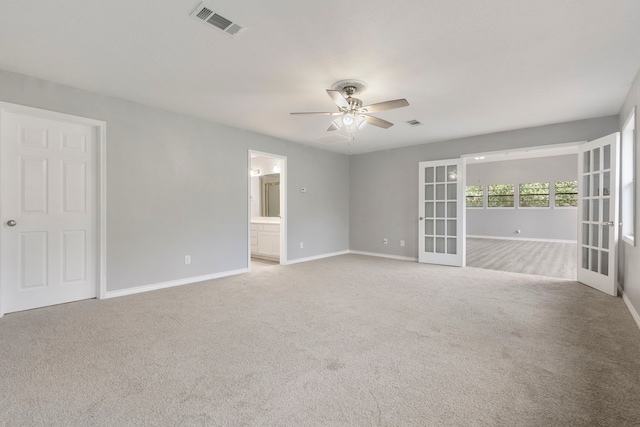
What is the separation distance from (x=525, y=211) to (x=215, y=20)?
1142 cm

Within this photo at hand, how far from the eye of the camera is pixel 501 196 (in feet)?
35.9

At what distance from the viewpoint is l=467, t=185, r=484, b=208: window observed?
37.2 ft

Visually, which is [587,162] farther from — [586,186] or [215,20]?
[215,20]

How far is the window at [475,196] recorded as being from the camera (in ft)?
37.2

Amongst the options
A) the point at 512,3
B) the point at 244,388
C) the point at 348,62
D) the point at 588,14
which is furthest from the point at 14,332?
the point at 588,14

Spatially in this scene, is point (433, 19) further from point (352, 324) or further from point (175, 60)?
point (352, 324)

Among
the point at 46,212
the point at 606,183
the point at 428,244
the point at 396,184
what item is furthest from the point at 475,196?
the point at 46,212

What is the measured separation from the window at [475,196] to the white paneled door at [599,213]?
23.3 ft

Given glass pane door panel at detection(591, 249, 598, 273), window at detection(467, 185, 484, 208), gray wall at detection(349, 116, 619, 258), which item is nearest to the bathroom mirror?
gray wall at detection(349, 116, 619, 258)

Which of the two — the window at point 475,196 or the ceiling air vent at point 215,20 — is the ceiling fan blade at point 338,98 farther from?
the window at point 475,196

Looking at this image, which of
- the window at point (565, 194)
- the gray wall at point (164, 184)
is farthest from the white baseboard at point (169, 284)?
the window at point (565, 194)

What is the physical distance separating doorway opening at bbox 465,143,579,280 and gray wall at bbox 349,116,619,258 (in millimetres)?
3031

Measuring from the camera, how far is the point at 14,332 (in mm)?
2650

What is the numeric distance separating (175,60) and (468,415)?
136 inches
